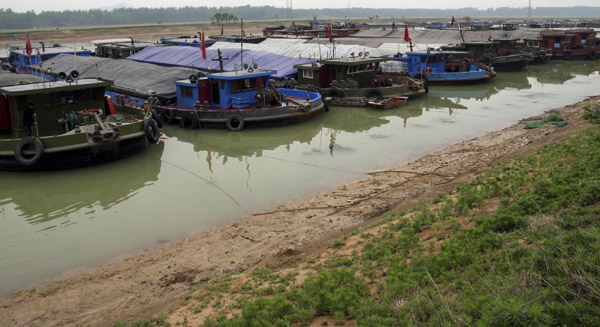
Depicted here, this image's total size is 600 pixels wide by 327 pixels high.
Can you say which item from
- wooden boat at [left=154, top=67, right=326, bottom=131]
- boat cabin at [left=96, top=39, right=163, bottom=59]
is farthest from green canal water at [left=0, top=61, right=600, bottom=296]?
boat cabin at [left=96, top=39, right=163, bottom=59]

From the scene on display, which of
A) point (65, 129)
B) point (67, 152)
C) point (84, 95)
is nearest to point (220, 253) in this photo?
point (67, 152)

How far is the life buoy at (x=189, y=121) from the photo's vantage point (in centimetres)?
1992

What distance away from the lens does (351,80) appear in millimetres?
25078

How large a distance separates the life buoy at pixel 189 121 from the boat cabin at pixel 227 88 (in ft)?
2.17

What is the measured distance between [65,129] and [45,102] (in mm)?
1080

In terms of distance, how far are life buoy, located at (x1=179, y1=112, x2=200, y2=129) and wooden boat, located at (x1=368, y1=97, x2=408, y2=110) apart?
848cm

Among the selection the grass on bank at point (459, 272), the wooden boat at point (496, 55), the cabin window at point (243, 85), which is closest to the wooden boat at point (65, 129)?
the cabin window at point (243, 85)

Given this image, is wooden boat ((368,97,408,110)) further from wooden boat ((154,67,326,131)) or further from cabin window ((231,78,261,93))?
cabin window ((231,78,261,93))

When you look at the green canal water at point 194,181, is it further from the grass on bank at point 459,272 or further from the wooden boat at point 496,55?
the wooden boat at point 496,55

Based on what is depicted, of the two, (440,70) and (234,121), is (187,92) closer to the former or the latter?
(234,121)

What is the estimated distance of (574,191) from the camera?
751 cm

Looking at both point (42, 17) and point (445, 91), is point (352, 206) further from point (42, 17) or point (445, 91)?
point (42, 17)

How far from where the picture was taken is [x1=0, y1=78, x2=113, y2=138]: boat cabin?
51.0 ft

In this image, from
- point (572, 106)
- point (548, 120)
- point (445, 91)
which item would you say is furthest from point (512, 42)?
point (548, 120)
